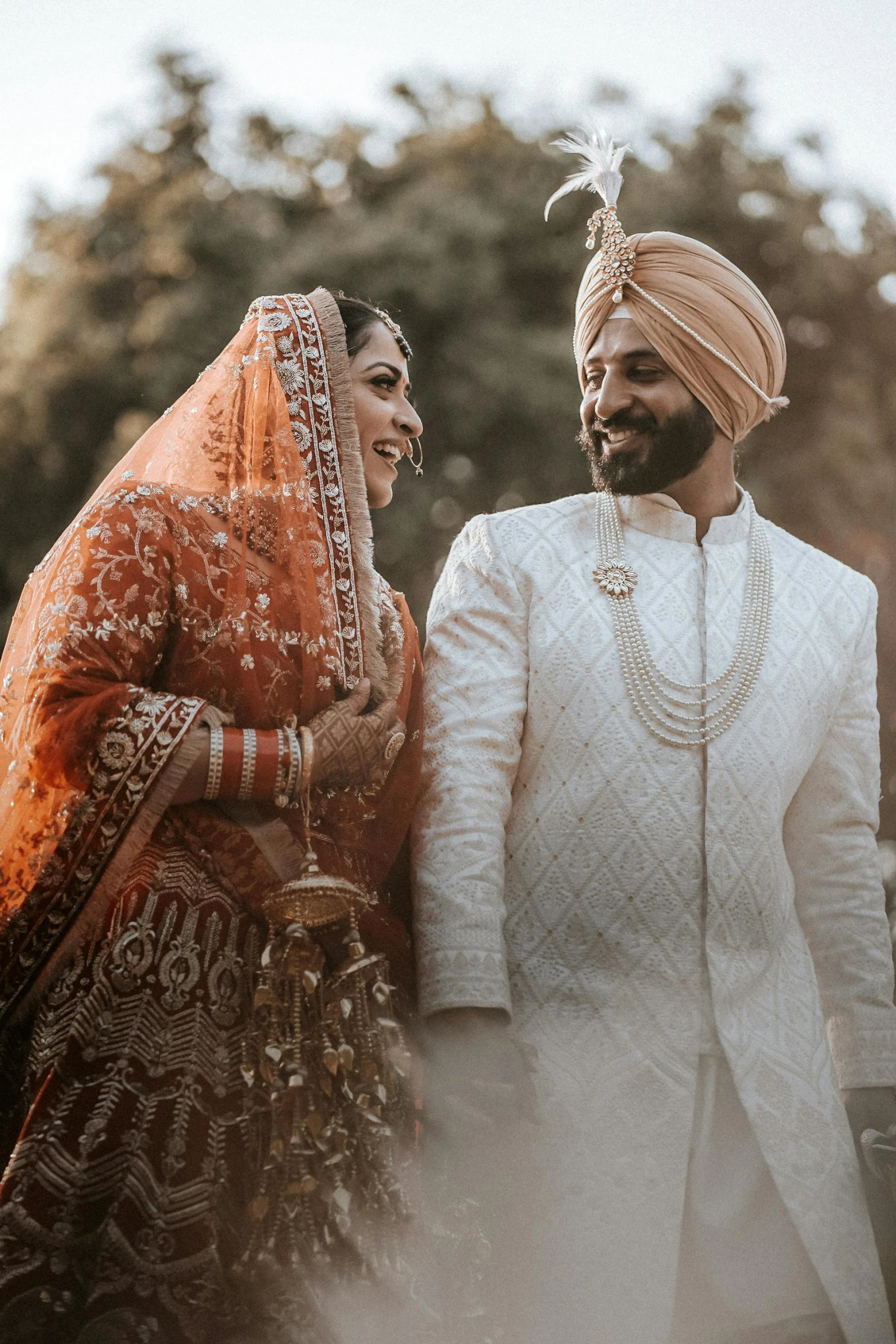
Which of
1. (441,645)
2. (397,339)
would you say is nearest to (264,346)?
(397,339)

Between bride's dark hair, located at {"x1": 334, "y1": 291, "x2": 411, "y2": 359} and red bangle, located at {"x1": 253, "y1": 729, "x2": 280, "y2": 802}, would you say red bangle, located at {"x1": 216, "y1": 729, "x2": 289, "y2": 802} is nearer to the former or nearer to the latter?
red bangle, located at {"x1": 253, "y1": 729, "x2": 280, "y2": 802}

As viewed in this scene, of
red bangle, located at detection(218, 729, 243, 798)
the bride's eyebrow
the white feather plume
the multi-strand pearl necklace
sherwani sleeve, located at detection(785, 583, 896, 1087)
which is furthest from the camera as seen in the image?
the white feather plume

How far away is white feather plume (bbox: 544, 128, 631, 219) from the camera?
3480 mm

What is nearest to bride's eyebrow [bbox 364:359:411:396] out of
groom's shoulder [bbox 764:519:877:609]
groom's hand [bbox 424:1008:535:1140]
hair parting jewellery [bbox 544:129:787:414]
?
hair parting jewellery [bbox 544:129:787:414]

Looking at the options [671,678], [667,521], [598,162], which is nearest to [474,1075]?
[671,678]

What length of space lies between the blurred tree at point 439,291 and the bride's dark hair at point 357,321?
15.1 feet

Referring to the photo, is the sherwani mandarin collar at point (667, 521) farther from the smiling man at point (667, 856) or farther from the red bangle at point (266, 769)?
the red bangle at point (266, 769)

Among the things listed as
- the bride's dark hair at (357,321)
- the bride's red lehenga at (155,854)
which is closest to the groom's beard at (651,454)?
the bride's dark hair at (357,321)

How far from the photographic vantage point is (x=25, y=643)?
8.52ft

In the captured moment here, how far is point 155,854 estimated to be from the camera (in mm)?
2533

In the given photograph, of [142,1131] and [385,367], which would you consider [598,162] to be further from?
[142,1131]

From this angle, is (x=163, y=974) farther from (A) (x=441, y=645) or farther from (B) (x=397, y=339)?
(B) (x=397, y=339)

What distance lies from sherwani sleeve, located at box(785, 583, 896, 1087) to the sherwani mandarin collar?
451 millimetres

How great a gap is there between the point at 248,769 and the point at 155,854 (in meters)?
0.23
